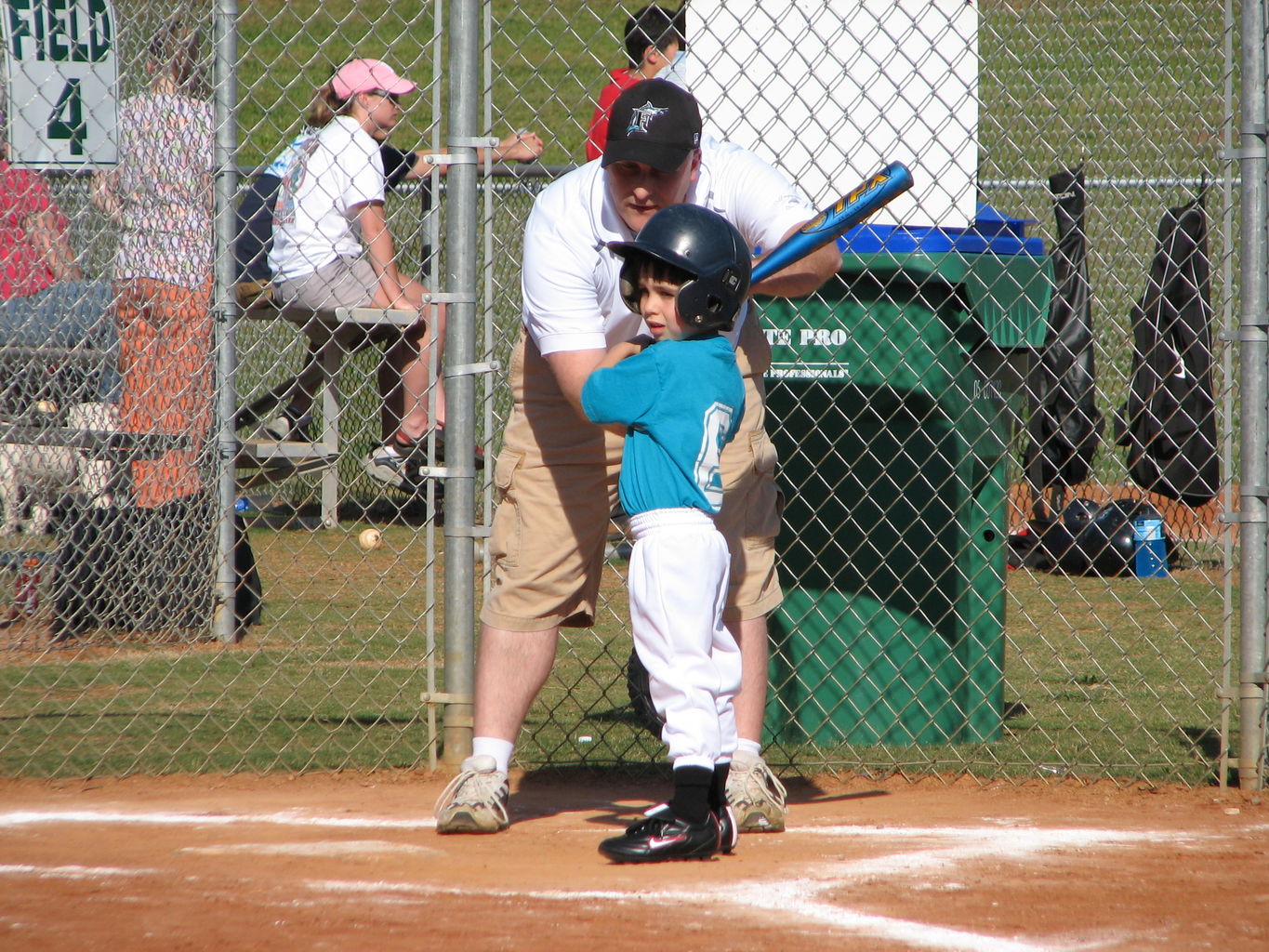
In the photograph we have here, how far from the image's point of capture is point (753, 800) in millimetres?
3490

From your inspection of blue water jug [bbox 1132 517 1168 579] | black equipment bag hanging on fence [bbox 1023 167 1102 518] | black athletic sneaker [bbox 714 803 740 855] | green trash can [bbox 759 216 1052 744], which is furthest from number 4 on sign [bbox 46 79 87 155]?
blue water jug [bbox 1132 517 1168 579]

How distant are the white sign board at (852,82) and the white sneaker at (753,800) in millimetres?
1923

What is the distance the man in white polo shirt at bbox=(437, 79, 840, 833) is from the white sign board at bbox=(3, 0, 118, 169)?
2.86 metres

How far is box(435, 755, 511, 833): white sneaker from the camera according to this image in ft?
11.3

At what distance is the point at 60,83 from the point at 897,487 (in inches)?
147

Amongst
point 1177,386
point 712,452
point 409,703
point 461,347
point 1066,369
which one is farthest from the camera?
point 1066,369

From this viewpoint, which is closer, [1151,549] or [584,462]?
[584,462]

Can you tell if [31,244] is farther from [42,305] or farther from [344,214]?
[344,214]

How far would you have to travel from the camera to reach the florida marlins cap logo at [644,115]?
10.7ft

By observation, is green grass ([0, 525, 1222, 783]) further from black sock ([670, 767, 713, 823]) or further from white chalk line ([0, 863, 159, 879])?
black sock ([670, 767, 713, 823])

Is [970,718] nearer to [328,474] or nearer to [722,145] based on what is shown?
[722,145]

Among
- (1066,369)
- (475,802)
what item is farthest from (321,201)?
(1066,369)

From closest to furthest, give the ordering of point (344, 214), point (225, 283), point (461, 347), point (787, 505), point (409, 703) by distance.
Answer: point (461, 347) → point (787, 505) → point (409, 703) → point (225, 283) → point (344, 214)

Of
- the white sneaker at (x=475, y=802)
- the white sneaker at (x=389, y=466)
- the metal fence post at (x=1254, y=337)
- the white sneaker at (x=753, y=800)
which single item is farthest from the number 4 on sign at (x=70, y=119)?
the metal fence post at (x=1254, y=337)
